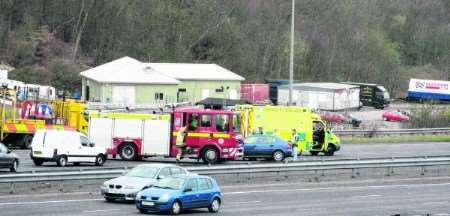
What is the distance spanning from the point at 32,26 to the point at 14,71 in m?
13.1

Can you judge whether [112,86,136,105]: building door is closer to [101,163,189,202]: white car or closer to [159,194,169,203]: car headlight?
[101,163,189,202]: white car

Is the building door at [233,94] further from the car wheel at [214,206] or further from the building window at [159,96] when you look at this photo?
the car wheel at [214,206]

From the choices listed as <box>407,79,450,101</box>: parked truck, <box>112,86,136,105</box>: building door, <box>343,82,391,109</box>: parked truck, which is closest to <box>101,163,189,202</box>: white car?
<box>112,86,136,105</box>: building door

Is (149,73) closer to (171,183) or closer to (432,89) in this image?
(432,89)

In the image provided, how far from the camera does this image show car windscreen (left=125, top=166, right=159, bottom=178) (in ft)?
96.4

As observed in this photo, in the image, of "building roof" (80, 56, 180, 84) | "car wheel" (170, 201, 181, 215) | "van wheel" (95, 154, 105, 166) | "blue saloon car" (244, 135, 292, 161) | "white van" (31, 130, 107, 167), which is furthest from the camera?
"building roof" (80, 56, 180, 84)

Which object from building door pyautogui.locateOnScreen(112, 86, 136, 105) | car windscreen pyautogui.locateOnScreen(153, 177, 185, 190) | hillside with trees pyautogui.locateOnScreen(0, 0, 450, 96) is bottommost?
car windscreen pyautogui.locateOnScreen(153, 177, 185, 190)

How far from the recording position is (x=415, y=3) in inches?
6048

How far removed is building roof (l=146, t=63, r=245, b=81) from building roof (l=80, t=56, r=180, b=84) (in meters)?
2.60

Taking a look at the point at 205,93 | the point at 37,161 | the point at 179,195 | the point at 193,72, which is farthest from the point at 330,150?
the point at 193,72

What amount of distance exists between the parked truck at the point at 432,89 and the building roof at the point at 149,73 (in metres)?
24.0

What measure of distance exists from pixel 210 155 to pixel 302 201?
30.9 feet

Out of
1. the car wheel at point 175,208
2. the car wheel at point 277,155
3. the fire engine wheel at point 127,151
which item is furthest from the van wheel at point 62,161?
the car wheel at point 175,208

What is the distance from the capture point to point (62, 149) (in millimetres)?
37594
